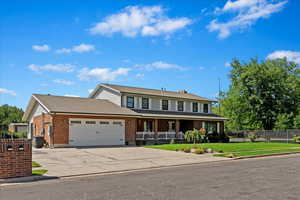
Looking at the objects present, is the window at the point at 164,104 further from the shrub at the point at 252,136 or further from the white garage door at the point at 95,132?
the shrub at the point at 252,136

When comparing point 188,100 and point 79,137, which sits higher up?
point 188,100

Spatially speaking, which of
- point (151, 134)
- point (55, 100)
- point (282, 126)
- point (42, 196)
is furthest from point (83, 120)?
point (282, 126)

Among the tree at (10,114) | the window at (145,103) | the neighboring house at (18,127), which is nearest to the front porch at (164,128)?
the window at (145,103)

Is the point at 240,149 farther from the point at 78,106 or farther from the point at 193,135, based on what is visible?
the point at 78,106

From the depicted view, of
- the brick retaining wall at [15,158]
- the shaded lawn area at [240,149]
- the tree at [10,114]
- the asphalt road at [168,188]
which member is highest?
the tree at [10,114]

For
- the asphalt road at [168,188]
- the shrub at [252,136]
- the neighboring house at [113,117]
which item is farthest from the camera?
the shrub at [252,136]

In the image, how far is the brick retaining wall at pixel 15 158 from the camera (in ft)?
33.7

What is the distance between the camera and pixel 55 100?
2758cm

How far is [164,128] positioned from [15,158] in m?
25.2

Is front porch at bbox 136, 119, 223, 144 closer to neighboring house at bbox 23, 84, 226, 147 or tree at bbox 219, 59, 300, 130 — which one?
neighboring house at bbox 23, 84, 226, 147

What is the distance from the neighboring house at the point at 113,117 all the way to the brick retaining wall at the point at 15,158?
13111 mm

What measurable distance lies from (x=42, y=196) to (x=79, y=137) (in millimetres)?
18061

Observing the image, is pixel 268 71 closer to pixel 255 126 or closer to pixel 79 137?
pixel 255 126

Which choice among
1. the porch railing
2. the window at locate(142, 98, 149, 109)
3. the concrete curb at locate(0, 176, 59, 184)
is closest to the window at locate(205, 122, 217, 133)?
the porch railing
